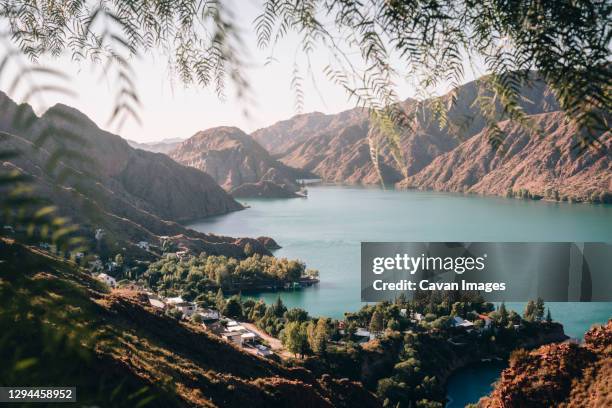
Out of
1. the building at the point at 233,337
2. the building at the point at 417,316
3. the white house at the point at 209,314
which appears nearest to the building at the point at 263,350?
the building at the point at 233,337

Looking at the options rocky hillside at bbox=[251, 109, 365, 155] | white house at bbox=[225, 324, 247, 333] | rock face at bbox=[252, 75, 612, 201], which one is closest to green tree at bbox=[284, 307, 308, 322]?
white house at bbox=[225, 324, 247, 333]

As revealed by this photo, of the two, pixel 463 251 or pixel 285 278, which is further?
pixel 463 251

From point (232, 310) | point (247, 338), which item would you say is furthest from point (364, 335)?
point (232, 310)

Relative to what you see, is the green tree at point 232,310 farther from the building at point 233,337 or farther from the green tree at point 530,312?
the green tree at point 530,312

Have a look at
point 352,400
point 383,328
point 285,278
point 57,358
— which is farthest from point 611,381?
point 285,278

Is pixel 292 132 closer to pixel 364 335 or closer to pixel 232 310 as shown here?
pixel 232 310

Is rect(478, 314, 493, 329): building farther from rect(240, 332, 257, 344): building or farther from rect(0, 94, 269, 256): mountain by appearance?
rect(0, 94, 269, 256): mountain

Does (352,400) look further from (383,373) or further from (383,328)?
(383,328)
